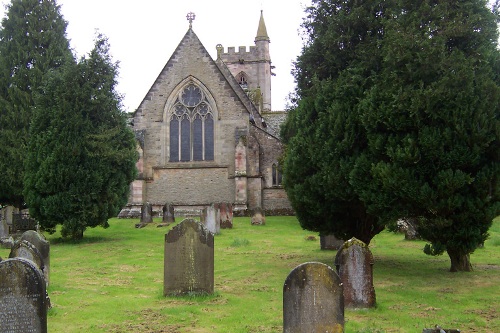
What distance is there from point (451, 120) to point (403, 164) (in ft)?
4.38

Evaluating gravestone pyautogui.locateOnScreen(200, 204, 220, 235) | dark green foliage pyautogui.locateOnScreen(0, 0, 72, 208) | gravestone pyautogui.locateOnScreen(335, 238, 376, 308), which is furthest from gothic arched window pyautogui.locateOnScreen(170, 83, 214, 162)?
gravestone pyautogui.locateOnScreen(335, 238, 376, 308)

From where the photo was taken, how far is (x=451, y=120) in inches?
479

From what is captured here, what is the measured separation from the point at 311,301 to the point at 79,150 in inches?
637

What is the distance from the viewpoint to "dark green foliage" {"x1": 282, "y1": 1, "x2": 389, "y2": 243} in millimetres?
13656

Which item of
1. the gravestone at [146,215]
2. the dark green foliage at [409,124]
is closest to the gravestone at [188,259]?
the dark green foliage at [409,124]

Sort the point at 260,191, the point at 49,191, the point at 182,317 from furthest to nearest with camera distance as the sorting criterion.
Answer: the point at 260,191
the point at 49,191
the point at 182,317

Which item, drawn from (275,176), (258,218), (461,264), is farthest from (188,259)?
(275,176)

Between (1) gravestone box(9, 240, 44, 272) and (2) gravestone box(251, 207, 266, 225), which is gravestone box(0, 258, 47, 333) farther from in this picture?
(2) gravestone box(251, 207, 266, 225)

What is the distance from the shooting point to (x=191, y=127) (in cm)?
3516

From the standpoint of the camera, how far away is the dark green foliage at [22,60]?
103 ft

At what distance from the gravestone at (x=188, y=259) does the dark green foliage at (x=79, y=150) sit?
11767 mm

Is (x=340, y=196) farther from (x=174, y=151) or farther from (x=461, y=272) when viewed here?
(x=174, y=151)

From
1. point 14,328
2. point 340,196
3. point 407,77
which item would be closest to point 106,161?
point 340,196

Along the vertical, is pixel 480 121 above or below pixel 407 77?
below
